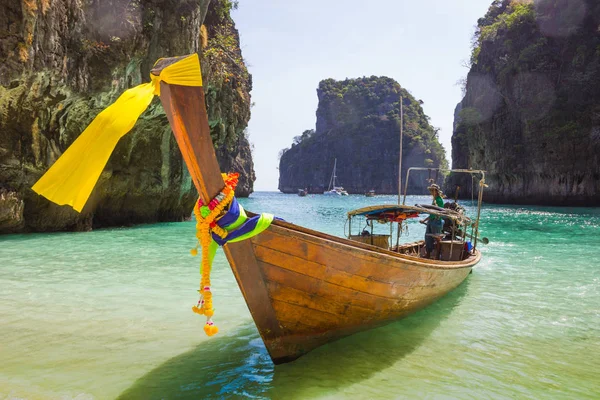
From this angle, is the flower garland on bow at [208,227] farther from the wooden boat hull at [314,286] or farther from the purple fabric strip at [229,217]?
the wooden boat hull at [314,286]

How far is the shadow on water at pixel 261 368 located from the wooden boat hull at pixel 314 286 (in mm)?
185

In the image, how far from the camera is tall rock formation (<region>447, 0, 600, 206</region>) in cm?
3466

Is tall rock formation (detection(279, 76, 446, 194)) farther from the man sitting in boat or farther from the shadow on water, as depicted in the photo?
the shadow on water

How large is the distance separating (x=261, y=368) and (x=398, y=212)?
3.80m

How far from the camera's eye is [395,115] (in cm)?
11131

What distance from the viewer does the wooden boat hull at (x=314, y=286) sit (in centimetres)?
371

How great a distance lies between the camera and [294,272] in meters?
3.82

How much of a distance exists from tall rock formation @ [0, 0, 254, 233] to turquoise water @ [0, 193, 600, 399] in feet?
16.9

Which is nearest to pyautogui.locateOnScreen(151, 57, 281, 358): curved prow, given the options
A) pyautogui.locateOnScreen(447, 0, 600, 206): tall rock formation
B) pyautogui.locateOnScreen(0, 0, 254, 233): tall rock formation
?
pyautogui.locateOnScreen(0, 0, 254, 233): tall rock formation

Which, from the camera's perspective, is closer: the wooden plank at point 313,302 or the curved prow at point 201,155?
the curved prow at point 201,155

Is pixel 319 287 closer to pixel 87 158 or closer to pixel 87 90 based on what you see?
pixel 87 158

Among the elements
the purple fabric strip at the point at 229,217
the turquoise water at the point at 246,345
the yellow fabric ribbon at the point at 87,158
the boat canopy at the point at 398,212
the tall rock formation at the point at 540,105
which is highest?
the tall rock formation at the point at 540,105

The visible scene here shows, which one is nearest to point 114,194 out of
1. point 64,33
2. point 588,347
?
point 64,33

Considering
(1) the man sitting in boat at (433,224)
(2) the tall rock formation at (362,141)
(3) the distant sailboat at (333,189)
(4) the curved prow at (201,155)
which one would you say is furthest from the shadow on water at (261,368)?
(2) the tall rock formation at (362,141)
